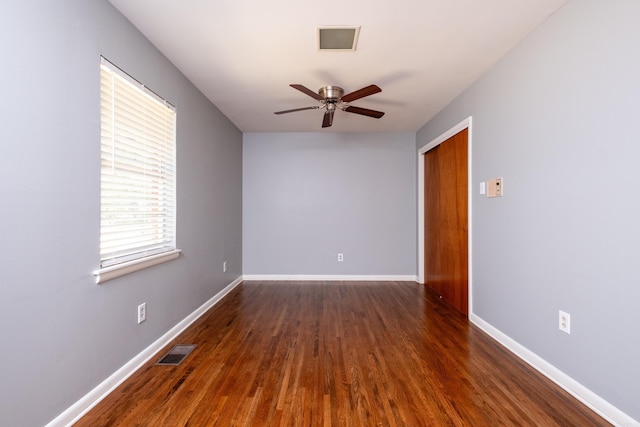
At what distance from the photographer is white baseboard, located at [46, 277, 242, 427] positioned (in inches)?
61.0

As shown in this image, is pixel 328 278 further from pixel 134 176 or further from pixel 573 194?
pixel 573 194

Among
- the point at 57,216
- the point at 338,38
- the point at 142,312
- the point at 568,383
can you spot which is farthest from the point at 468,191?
the point at 57,216

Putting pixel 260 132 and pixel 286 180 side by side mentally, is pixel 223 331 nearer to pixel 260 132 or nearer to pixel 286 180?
pixel 286 180

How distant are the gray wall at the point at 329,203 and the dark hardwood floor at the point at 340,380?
172 centimetres

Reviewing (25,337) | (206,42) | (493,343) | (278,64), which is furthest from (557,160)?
(25,337)

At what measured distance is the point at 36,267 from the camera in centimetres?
139

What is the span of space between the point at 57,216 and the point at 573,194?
9.12 ft

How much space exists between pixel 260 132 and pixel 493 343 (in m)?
4.03

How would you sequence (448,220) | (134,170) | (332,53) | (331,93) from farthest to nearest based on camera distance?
1. (448,220)
2. (331,93)
3. (332,53)
4. (134,170)

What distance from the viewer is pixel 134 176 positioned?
2.16 metres

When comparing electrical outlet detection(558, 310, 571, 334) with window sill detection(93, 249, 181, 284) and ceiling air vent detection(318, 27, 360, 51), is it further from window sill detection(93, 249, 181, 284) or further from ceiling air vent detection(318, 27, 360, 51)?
window sill detection(93, 249, 181, 284)

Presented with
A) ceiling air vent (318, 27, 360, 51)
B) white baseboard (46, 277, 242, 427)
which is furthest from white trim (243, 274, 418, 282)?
ceiling air vent (318, 27, 360, 51)

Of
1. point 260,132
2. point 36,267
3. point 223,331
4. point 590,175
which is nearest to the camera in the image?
point 36,267

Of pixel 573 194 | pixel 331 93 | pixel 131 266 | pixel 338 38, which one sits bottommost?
pixel 131 266
